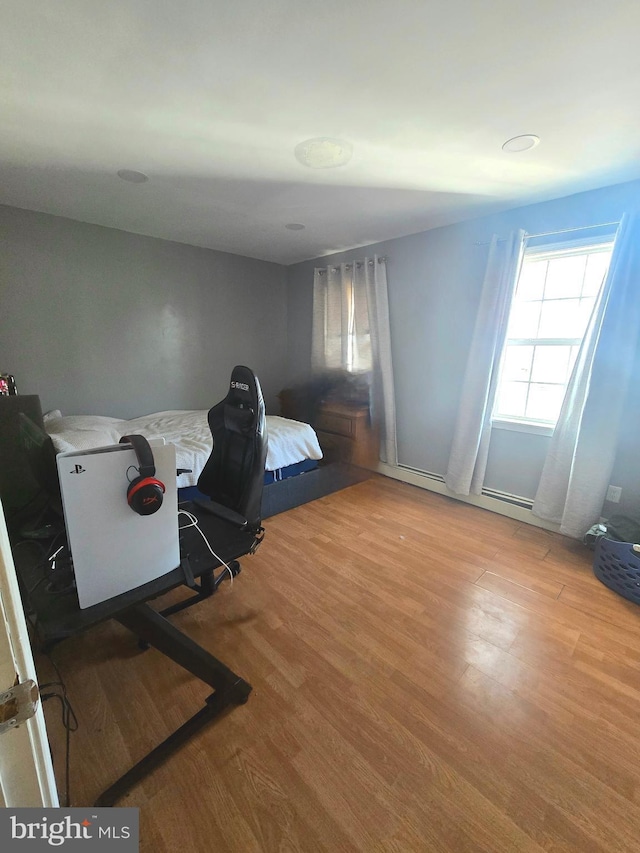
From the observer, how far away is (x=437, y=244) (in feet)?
9.80

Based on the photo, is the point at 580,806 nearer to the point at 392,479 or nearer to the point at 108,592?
the point at 108,592

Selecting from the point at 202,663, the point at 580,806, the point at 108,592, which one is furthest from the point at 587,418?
the point at 108,592

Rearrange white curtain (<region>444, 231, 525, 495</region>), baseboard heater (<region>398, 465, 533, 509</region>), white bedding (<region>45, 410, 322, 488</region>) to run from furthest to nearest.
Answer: baseboard heater (<region>398, 465, 533, 509</region>) → white curtain (<region>444, 231, 525, 495</region>) → white bedding (<region>45, 410, 322, 488</region>)

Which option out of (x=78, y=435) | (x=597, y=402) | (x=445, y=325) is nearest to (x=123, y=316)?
(x=78, y=435)

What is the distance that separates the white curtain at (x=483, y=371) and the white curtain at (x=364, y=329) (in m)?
0.72

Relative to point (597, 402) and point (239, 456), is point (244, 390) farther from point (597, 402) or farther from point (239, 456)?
point (597, 402)

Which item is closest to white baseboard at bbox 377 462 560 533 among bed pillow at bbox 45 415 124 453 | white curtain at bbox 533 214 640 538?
white curtain at bbox 533 214 640 538

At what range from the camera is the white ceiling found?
1100 mm

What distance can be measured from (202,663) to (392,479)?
2638mm

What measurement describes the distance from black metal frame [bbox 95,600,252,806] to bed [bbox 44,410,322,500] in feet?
3.48

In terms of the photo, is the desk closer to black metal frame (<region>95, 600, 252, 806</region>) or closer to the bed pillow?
black metal frame (<region>95, 600, 252, 806</region>)

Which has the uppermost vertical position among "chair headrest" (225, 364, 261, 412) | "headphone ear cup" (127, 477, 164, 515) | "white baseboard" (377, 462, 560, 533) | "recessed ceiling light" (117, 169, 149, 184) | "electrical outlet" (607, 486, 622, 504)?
"recessed ceiling light" (117, 169, 149, 184)

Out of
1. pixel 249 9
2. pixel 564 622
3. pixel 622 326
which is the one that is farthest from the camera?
pixel 622 326

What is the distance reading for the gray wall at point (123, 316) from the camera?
282cm
